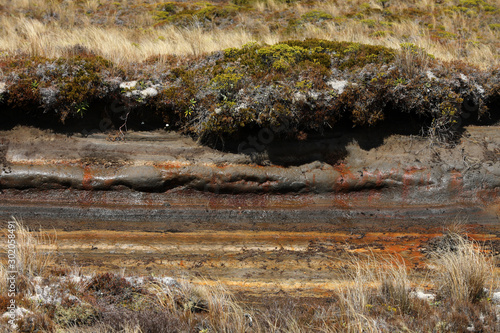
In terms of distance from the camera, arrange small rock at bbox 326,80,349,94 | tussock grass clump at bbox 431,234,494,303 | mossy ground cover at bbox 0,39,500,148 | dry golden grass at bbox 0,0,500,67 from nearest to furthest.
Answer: tussock grass clump at bbox 431,234,494,303 < mossy ground cover at bbox 0,39,500,148 < small rock at bbox 326,80,349,94 < dry golden grass at bbox 0,0,500,67

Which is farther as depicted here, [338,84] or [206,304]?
[338,84]

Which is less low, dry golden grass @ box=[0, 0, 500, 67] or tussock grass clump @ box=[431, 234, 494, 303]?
dry golden grass @ box=[0, 0, 500, 67]

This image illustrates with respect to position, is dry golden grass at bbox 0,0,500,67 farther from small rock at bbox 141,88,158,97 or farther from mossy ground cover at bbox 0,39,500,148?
small rock at bbox 141,88,158,97

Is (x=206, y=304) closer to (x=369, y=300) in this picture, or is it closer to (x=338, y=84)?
(x=369, y=300)

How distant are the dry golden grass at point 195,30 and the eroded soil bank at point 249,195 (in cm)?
241

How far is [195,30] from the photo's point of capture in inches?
462

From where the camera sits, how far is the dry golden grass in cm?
934

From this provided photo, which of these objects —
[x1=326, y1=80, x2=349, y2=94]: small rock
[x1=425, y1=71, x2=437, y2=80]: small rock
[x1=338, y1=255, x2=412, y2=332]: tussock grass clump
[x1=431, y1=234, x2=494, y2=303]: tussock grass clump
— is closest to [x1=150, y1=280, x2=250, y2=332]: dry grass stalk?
[x1=338, y1=255, x2=412, y2=332]: tussock grass clump

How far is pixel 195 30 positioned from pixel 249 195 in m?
6.31

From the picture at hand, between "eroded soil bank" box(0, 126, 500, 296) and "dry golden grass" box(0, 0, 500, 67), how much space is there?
241 centimetres

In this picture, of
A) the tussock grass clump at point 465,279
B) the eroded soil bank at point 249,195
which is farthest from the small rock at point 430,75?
the tussock grass clump at point 465,279

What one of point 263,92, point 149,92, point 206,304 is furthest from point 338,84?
point 206,304

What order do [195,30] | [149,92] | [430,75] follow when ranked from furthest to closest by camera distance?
[195,30] < [430,75] < [149,92]

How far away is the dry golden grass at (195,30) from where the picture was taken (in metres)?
9.34
